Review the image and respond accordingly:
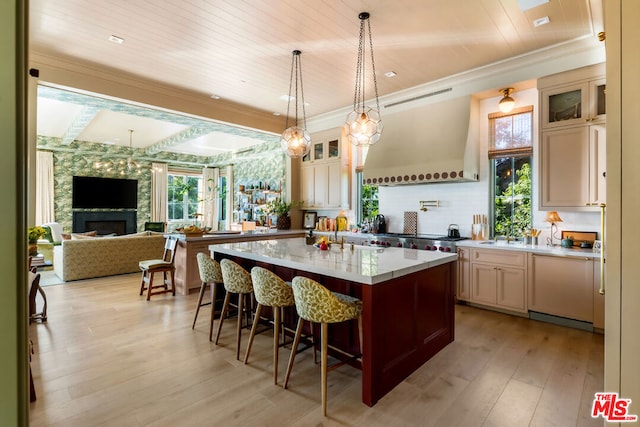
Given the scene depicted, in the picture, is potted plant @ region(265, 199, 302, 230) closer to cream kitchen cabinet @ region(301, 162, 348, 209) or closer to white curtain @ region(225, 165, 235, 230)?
cream kitchen cabinet @ region(301, 162, 348, 209)

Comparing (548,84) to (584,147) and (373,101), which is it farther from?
(373,101)

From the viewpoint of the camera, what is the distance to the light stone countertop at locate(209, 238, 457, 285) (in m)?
2.29

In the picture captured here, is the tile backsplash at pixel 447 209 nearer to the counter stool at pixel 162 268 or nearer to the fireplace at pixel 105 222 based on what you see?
the counter stool at pixel 162 268

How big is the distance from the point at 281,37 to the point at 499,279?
12.8 feet

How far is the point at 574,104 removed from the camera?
377cm

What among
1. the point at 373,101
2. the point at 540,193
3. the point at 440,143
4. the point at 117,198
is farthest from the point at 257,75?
the point at 117,198

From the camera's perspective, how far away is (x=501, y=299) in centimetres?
407

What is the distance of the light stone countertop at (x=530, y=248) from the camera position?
3518 mm

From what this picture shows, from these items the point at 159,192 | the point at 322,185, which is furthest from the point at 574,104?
the point at 159,192

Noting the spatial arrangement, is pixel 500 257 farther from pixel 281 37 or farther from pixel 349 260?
pixel 281 37

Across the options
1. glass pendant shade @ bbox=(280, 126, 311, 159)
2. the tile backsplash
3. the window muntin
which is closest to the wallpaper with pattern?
the tile backsplash

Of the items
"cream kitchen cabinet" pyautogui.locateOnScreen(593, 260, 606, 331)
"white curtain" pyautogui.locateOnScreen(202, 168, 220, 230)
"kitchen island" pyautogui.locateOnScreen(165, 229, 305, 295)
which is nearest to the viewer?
"cream kitchen cabinet" pyautogui.locateOnScreen(593, 260, 606, 331)

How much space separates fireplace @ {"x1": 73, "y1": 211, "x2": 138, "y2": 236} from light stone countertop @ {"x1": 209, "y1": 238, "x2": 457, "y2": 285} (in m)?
7.51

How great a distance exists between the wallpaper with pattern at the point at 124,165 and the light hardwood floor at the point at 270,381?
527cm
